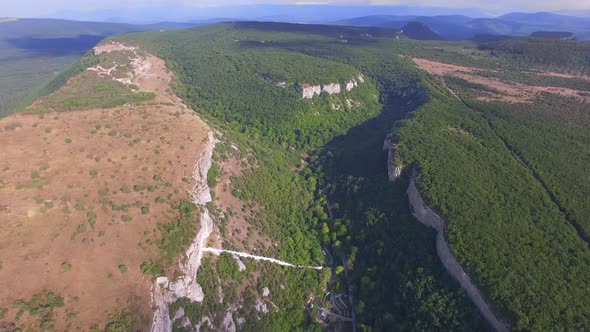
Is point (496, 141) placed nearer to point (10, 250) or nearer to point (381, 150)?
point (381, 150)

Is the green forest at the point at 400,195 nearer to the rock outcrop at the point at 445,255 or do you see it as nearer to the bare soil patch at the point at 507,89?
the rock outcrop at the point at 445,255

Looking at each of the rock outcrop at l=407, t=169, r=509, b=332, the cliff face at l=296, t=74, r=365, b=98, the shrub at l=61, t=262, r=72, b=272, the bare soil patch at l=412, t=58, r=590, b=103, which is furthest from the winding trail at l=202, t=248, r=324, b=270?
the bare soil patch at l=412, t=58, r=590, b=103

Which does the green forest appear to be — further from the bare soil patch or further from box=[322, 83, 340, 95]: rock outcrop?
the bare soil patch

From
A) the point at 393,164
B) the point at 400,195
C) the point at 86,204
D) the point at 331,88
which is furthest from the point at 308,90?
the point at 86,204

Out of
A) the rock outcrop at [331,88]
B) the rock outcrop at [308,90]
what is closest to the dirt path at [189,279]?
the rock outcrop at [308,90]

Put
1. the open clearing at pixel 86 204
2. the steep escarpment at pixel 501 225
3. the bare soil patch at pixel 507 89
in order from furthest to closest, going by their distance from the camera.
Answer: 1. the bare soil patch at pixel 507 89
2. the steep escarpment at pixel 501 225
3. the open clearing at pixel 86 204

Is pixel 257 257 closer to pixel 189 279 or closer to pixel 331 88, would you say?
pixel 189 279

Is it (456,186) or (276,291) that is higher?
(456,186)

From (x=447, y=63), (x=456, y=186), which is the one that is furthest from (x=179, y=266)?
(x=447, y=63)
